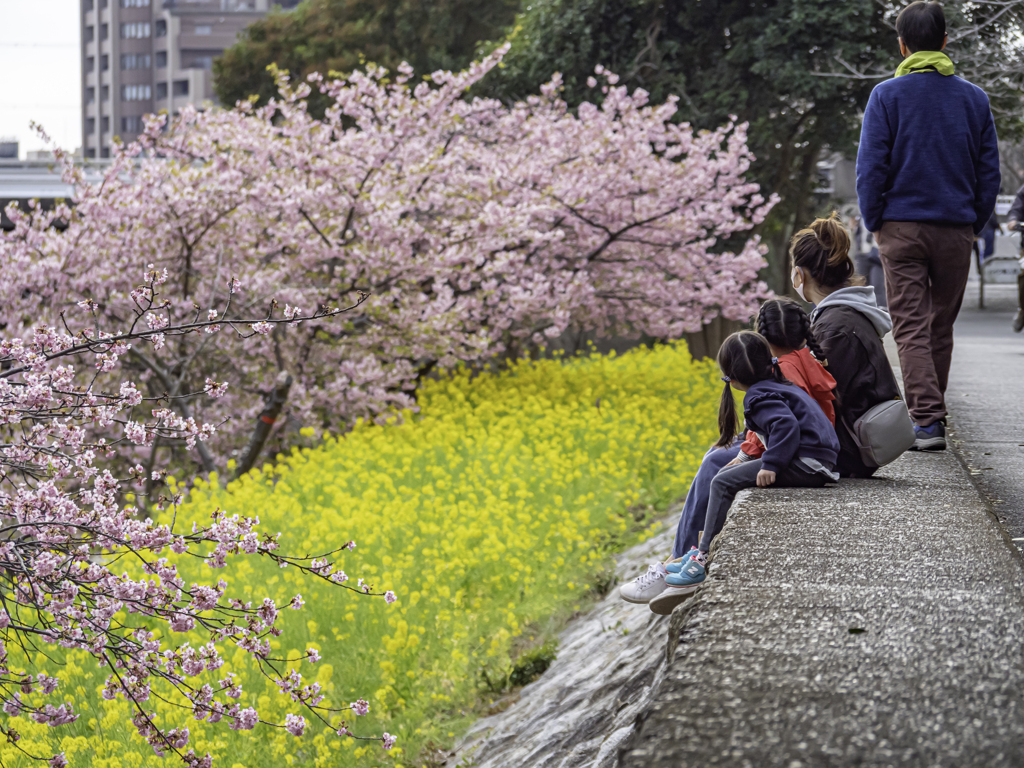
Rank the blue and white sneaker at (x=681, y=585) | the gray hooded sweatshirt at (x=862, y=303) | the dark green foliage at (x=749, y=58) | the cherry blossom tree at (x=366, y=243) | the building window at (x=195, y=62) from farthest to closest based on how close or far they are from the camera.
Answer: the building window at (x=195, y=62) < the dark green foliage at (x=749, y=58) < the cherry blossom tree at (x=366, y=243) < the gray hooded sweatshirt at (x=862, y=303) < the blue and white sneaker at (x=681, y=585)

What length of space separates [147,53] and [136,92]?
2930mm

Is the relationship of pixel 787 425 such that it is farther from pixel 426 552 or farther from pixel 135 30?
pixel 135 30

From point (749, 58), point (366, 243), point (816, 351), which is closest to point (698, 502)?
point (816, 351)

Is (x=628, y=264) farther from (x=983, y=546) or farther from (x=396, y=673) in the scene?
(x=983, y=546)

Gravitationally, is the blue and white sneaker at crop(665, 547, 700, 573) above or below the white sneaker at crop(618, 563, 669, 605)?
above

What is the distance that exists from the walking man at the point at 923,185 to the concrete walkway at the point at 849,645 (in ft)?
4.67

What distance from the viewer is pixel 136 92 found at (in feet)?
259

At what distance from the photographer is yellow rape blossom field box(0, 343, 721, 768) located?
4.71 m

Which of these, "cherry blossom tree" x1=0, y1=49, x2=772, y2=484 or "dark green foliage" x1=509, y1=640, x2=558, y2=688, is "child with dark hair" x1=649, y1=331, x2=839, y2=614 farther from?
"cherry blossom tree" x1=0, y1=49, x2=772, y2=484

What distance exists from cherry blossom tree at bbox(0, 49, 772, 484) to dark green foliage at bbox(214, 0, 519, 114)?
34.5 feet

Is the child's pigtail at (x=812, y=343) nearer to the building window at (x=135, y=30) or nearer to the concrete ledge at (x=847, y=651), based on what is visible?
the concrete ledge at (x=847, y=651)

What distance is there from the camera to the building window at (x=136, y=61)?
78.5 m

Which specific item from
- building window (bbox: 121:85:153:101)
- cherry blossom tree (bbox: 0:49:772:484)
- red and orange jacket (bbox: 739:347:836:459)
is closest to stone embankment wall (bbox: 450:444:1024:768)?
red and orange jacket (bbox: 739:347:836:459)

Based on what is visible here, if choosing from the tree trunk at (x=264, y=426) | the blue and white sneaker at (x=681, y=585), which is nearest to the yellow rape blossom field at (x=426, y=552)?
the tree trunk at (x=264, y=426)
